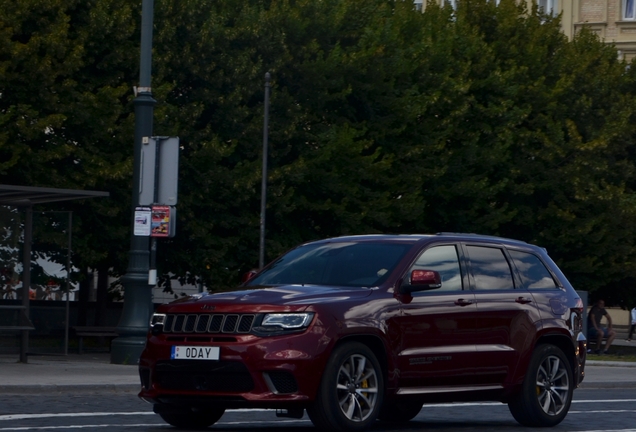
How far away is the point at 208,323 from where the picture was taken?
411 inches

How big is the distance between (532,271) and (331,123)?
20315mm

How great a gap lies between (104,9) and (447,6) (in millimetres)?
14740

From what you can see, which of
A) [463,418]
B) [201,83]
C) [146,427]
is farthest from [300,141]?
[146,427]

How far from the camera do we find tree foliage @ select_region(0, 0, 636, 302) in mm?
27219

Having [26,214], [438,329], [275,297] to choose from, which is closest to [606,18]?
[26,214]

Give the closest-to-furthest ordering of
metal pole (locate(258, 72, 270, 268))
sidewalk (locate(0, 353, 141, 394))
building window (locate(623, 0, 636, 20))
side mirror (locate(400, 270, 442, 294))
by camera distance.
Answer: side mirror (locate(400, 270, 442, 294)) → sidewalk (locate(0, 353, 141, 394)) → metal pole (locate(258, 72, 270, 268)) → building window (locate(623, 0, 636, 20))

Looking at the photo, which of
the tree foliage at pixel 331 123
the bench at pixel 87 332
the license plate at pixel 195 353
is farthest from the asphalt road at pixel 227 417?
the tree foliage at pixel 331 123

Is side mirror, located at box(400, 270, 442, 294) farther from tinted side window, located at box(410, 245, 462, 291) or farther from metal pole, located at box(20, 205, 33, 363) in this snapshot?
metal pole, located at box(20, 205, 33, 363)

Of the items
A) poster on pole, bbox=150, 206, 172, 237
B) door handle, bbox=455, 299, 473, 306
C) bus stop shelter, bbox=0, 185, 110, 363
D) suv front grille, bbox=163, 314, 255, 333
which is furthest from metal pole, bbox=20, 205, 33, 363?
door handle, bbox=455, 299, 473, 306

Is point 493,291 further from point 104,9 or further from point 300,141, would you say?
point 300,141

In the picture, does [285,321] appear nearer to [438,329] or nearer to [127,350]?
[438,329]

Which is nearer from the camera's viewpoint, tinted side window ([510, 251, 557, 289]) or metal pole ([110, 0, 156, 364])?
tinted side window ([510, 251, 557, 289])

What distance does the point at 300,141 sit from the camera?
104 feet

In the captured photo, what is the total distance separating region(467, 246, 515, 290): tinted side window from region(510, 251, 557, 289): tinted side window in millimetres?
208
